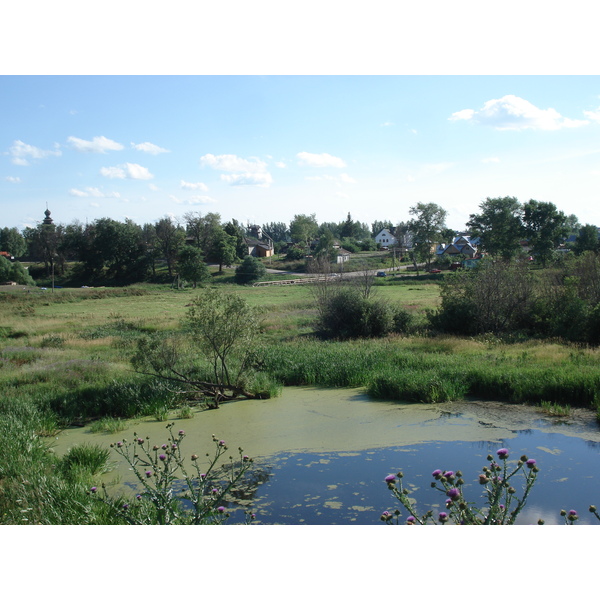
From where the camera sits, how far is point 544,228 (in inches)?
2314

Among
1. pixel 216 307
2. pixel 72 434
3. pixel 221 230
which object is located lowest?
pixel 72 434

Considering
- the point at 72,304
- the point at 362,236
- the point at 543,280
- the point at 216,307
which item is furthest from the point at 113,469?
the point at 362,236

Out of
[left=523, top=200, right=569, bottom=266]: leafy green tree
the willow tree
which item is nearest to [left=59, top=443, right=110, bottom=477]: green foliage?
the willow tree

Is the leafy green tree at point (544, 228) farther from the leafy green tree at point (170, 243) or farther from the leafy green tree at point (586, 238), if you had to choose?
the leafy green tree at point (170, 243)

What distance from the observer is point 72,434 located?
11617 mm

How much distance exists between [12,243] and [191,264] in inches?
1728

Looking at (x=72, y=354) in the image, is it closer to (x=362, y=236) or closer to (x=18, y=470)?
(x=18, y=470)

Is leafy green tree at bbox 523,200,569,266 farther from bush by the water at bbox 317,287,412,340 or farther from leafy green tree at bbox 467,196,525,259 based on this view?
bush by the water at bbox 317,287,412,340

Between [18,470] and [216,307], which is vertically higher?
[216,307]

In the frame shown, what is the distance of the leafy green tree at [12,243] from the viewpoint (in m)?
87.1

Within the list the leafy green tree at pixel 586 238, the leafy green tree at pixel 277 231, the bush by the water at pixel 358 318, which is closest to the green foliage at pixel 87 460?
the bush by the water at pixel 358 318

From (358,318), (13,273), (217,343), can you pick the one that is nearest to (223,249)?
(13,273)

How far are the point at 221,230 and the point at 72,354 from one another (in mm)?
57824

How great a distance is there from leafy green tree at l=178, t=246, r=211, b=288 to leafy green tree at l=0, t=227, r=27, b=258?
1601 inches
